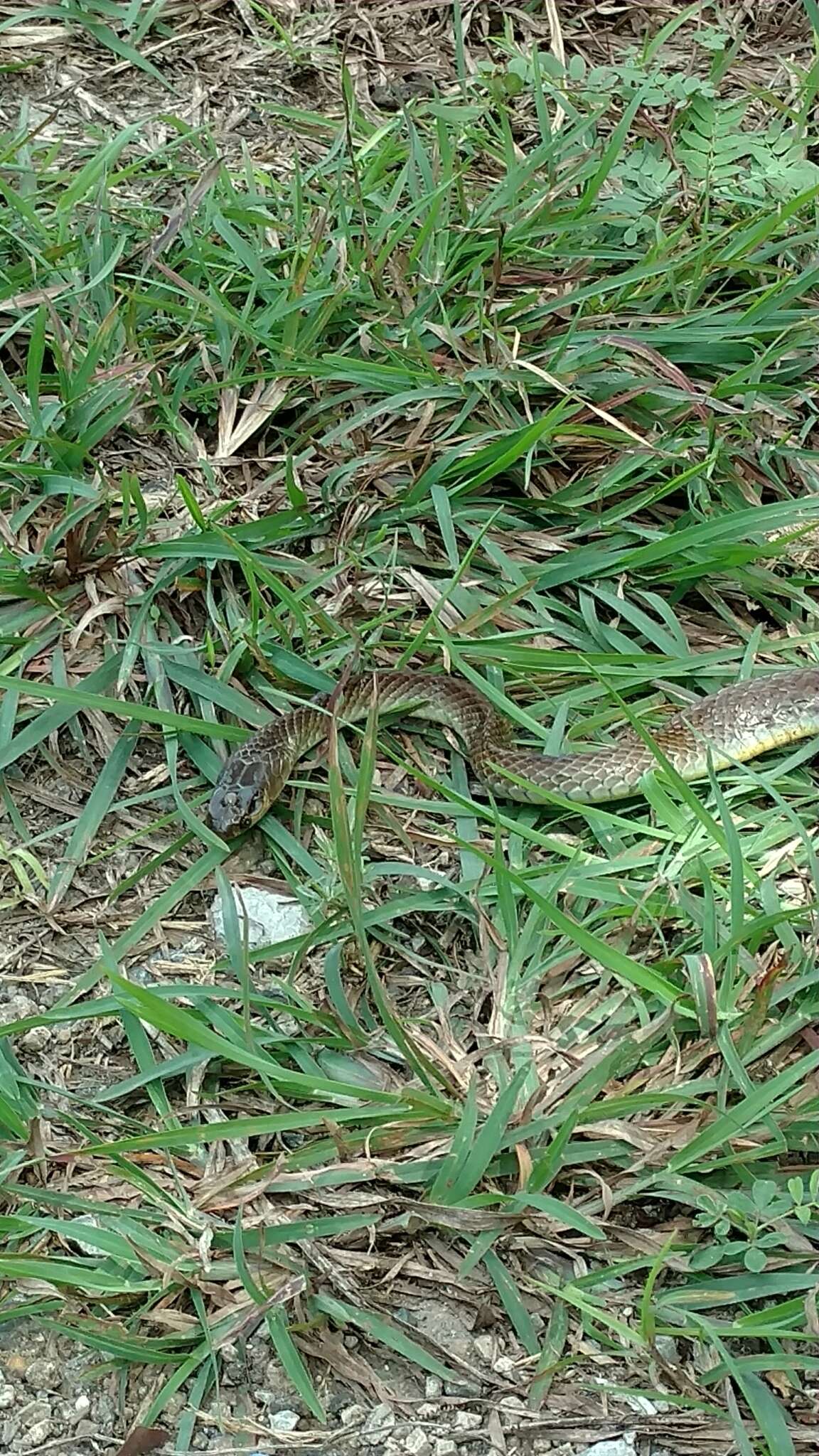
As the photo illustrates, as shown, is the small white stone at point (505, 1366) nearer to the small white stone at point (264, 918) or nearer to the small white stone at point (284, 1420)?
the small white stone at point (284, 1420)

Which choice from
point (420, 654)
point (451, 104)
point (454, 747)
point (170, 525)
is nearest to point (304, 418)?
point (170, 525)

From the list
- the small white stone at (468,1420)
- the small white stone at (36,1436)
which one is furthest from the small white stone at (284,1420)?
the small white stone at (36,1436)

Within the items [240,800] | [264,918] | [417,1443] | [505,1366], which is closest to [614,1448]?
[505,1366]

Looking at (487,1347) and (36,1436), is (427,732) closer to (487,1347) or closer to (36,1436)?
(487,1347)

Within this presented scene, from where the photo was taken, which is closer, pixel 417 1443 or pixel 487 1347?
pixel 417 1443

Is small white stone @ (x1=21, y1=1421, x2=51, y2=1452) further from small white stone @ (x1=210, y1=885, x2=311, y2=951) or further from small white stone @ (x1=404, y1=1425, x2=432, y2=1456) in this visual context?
small white stone @ (x1=210, y1=885, x2=311, y2=951)
